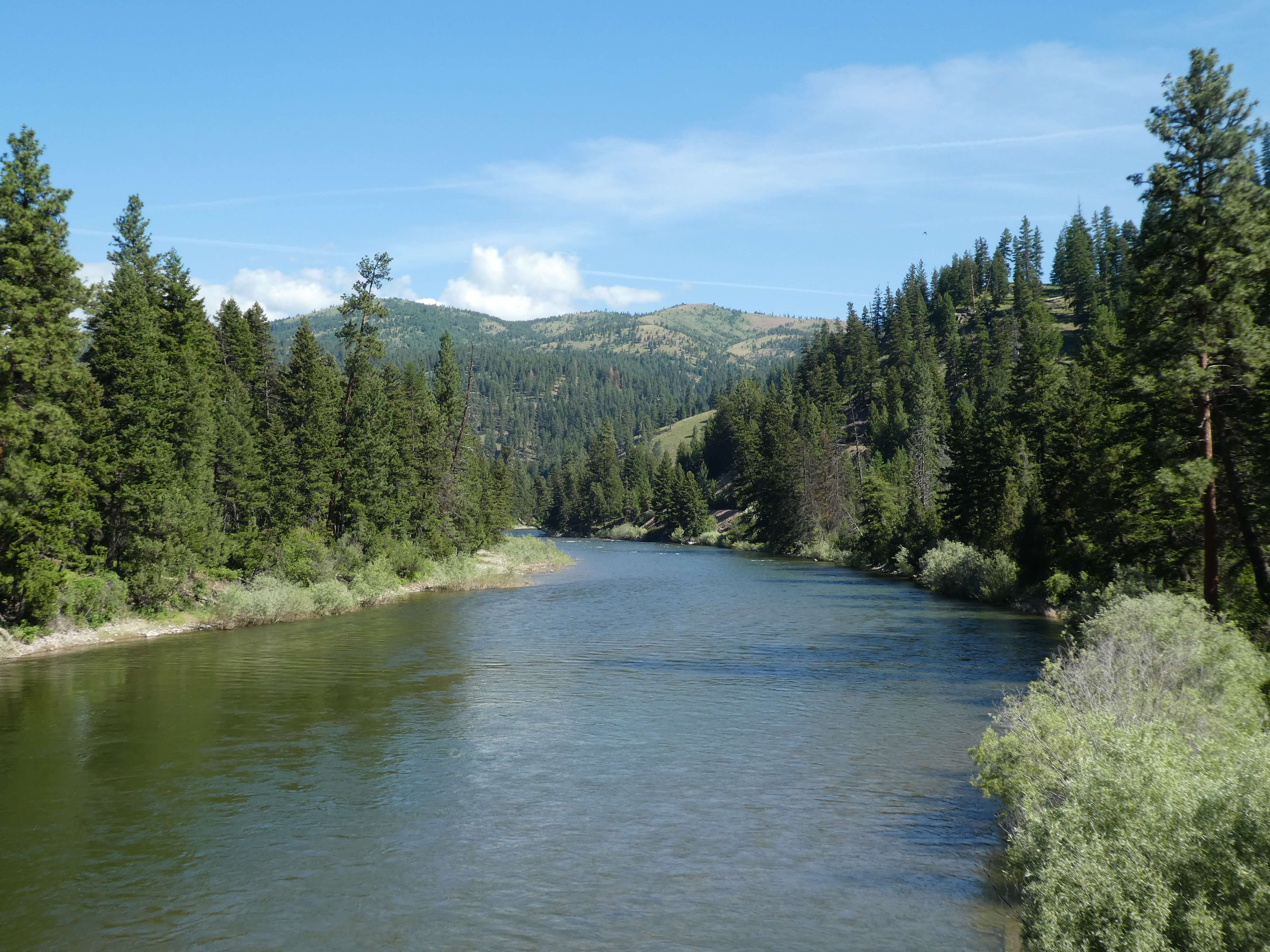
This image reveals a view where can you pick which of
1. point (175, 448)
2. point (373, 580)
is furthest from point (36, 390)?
point (373, 580)

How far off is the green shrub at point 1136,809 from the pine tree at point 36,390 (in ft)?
114

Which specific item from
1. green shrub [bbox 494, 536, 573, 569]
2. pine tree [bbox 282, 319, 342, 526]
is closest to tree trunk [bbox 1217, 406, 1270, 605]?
pine tree [bbox 282, 319, 342, 526]

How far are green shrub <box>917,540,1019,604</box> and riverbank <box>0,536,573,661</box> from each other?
92.6ft

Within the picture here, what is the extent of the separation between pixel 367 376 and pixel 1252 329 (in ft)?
159

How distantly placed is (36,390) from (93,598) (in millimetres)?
8720

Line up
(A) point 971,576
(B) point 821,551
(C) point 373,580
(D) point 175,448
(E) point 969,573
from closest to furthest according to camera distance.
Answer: (D) point 175,448 → (C) point 373,580 → (A) point 971,576 → (E) point 969,573 → (B) point 821,551

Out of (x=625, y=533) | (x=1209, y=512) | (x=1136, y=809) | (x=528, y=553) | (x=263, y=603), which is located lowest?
(x=625, y=533)

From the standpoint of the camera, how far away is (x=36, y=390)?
36094 mm

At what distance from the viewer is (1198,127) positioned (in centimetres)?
2516

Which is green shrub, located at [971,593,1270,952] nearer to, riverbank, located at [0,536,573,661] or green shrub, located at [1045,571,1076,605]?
green shrub, located at [1045,571,1076,605]

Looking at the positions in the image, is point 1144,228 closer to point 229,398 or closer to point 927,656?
point 927,656

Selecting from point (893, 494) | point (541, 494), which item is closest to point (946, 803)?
point (893, 494)

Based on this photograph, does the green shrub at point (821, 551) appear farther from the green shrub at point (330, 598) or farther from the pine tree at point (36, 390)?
the pine tree at point (36, 390)

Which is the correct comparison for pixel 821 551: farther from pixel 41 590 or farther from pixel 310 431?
pixel 41 590
